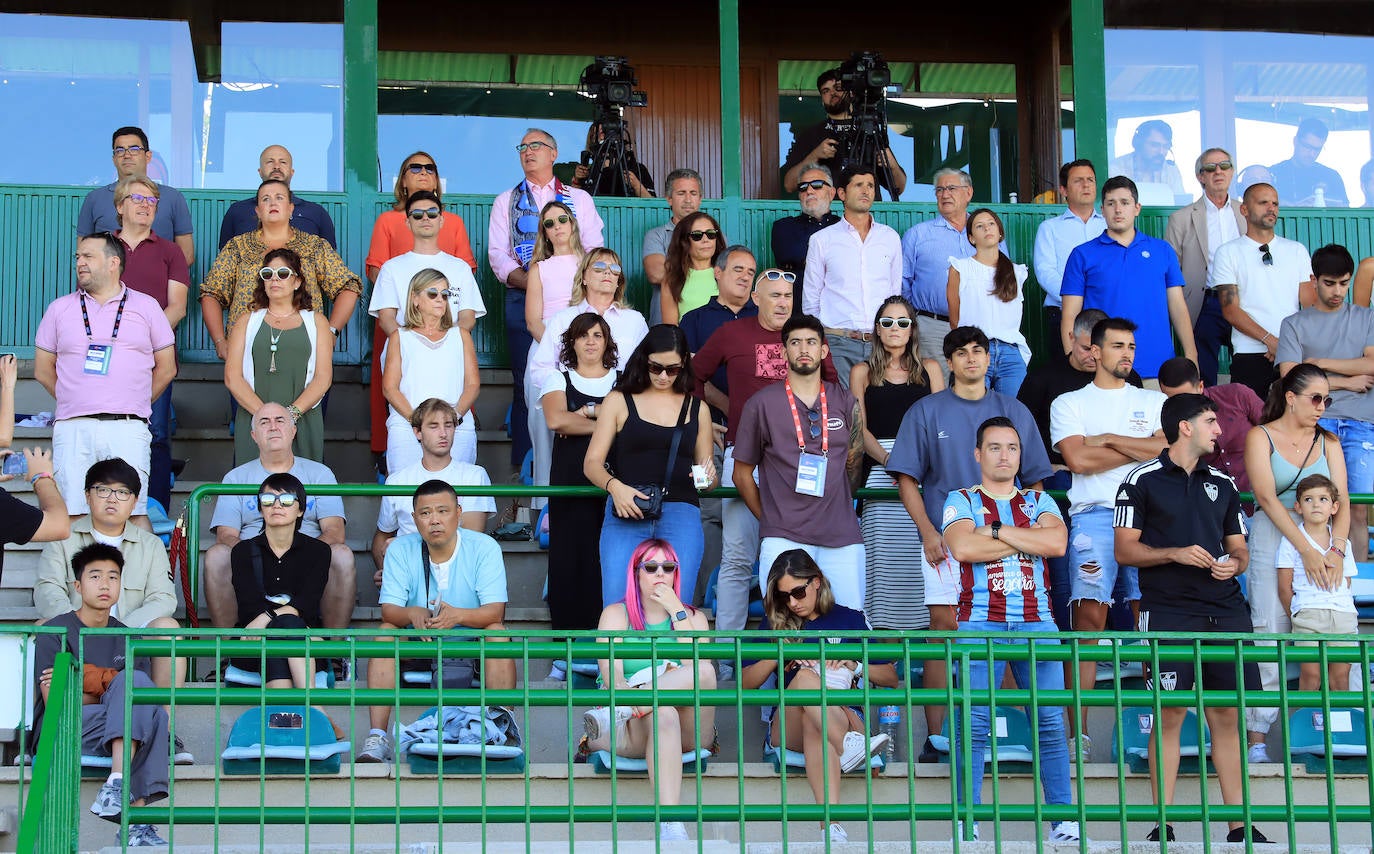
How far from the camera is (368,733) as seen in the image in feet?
25.0

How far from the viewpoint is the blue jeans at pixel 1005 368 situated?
9.94 metres

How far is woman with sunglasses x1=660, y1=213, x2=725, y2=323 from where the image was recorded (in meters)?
10.2

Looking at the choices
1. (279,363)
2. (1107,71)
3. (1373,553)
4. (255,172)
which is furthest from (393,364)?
(1107,71)

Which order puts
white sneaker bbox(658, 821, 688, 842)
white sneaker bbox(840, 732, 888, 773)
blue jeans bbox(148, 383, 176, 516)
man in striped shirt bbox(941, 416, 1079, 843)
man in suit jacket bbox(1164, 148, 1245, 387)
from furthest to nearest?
man in suit jacket bbox(1164, 148, 1245, 387) → blue jeans bbox(148, 383, 176, 516) → man in striped shirt bbox(941, 416, 1079, 843) → white sneaker bbox(840, 732, 888, 773) → white sneaker bbox(658, 821, 688, 842)

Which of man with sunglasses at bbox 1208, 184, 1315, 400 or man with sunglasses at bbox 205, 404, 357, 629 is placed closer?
man with sunglasses at bbox 205, 404, 357, 629

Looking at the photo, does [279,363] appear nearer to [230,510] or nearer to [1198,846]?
[230,510]

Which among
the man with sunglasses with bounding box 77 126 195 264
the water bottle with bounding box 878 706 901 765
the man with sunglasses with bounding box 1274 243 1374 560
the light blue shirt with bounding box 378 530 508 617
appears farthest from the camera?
the man with sunglasses with bounding box 77 126 195 264

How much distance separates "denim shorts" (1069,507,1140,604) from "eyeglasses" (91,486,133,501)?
4283 mm

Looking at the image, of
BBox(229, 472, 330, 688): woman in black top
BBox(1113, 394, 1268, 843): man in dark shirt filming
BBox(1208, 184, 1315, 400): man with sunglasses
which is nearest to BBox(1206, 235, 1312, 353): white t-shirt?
BBox(1208, 184, 1315, 400): man with sunglasses

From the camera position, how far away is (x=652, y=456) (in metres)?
8.22

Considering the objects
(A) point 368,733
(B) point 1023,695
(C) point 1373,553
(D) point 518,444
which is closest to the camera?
A: (B) point 1023,695

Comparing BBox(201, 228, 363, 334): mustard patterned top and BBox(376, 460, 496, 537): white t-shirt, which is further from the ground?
BBox(201, 228, 363, 334): mustard patterned top

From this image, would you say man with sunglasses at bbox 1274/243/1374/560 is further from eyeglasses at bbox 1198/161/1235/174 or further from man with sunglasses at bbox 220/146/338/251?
man with sunglasses at bbox 220/146/338/251

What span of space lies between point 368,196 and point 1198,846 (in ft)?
24.6
